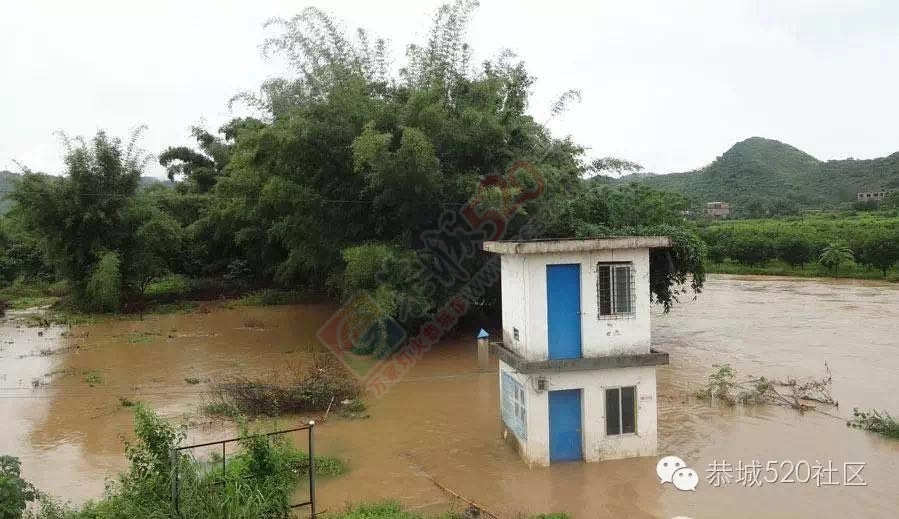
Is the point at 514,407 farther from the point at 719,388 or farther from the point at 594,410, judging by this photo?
the point at 719,388

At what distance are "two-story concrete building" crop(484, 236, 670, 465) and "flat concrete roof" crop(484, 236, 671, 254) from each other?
0.01 m

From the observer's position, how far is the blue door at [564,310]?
7957 millimetres

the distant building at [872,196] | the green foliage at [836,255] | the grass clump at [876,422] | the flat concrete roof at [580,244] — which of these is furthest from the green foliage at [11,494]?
the distant building at [872,196]

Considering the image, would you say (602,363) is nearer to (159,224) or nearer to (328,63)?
(328,63)

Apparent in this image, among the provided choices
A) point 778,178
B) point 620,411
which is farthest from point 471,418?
point 778,178

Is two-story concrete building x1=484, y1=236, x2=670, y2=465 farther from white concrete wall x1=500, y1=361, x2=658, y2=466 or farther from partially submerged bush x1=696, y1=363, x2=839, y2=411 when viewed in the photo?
partially submerged bush x1=696, y1=363, x2=839, y2=411

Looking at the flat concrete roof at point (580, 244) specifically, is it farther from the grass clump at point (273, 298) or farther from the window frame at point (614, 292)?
the grass clump at point (273, 298)

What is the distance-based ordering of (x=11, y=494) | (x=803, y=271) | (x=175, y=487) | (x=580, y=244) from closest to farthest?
1. (x=11, y=494)
2. (x=175, y=487)
3. (x=580, y=244)
4. (x=803, y=271)

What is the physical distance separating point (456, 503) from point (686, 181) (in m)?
66.4

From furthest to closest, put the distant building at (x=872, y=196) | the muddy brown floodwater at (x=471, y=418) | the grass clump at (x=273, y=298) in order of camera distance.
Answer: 1. the distant building at (x=872, y=196)
2. the grass clump at (x=273, y=298)
3. the muddy brown floodwater at (x=471, y=418)

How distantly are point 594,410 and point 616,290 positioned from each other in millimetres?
1506

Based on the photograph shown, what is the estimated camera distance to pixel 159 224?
22.3 meters

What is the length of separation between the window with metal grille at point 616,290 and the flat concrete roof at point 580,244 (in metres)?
0.27

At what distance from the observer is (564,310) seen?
8.01m
